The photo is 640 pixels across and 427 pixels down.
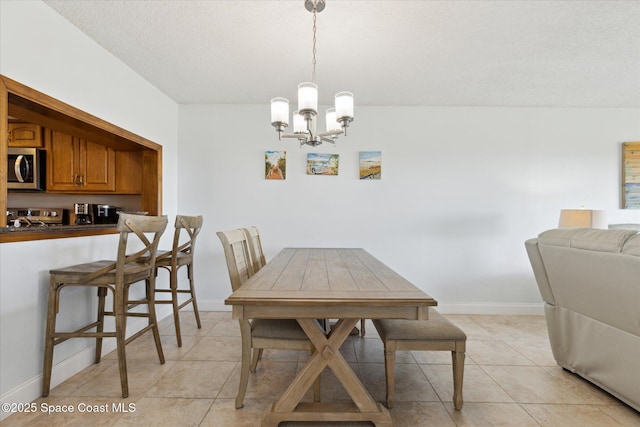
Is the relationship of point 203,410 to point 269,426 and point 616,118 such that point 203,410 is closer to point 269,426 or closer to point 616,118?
point 269,426

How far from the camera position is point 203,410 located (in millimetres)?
1687

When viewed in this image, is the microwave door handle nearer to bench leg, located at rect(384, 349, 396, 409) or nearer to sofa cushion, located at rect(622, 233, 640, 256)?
bench leg, located at rect(384, 349, 396, 409)

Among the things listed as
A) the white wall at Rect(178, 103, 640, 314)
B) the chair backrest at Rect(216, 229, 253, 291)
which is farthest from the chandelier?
the white wall at Rect(178, 103, 640, 314)

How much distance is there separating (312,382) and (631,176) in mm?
4250

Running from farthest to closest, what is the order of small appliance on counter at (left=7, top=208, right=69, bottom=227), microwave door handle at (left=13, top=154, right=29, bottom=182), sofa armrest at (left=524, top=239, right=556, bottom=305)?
1. small appliance on counter at (left=7, top=208, right=69, bottom=227)
2. microwave door handle at (left=13, top=154, right=29, bottom=182)
3. sofa armrest at (left=524, top=239, right=556, bottom=305)

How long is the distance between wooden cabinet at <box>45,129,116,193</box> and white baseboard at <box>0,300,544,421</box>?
1562 mm

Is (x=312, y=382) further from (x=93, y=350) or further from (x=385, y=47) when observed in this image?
(x=385, y=47)

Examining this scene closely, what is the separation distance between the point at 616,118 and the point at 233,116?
4.38 metres

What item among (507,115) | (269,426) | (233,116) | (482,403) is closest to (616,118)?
(507,115)

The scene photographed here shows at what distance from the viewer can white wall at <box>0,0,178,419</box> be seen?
1.67 meters

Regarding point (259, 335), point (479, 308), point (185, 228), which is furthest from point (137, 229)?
point (479, 308)

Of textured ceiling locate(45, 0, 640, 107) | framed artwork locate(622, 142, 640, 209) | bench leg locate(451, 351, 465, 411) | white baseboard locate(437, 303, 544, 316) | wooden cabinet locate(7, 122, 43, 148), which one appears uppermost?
textured ceiling locate(45, 0, 640, 107)

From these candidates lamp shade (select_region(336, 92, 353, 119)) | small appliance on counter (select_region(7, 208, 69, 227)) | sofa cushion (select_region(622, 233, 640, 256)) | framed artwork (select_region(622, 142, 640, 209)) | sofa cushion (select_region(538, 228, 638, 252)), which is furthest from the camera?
small appliance on counter (select_region(7, 208, 69, 227))

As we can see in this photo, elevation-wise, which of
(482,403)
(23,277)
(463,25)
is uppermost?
(463,25)
